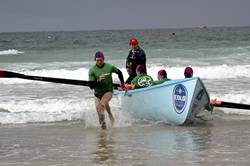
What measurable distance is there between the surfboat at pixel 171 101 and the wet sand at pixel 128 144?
8.9 inches

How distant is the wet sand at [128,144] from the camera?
759 centimetres

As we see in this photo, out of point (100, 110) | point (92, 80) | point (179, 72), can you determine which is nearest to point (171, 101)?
point (100, 110)

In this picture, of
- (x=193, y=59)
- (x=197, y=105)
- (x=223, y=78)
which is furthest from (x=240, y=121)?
(x=193, y=59)

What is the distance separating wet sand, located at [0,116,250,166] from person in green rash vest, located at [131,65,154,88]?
2.65 ft

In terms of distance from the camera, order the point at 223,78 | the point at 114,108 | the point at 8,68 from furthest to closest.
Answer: the point at 8,68 → the point at 223,78 → the point at 114,108

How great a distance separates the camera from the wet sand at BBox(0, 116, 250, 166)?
7594 millimetres

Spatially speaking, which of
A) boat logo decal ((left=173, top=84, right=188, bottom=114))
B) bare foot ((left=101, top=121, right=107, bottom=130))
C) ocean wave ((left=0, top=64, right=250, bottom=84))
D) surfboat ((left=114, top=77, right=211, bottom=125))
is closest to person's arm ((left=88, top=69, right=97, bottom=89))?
bare foot ((left=101, top=121, right=107, bottom=130))

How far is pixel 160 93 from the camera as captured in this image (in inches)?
412

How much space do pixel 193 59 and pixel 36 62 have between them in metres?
7.90

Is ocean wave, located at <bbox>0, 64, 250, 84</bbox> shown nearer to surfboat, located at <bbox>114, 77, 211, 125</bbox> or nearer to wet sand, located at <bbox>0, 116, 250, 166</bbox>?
surfboat, located at <bbox>114, 77, 211, 125</bbox>

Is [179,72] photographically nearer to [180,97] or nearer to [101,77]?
[180,97]

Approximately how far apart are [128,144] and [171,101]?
1897 mm

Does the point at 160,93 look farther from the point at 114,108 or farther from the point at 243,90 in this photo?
the point at 243,90

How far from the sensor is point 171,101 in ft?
34.0
